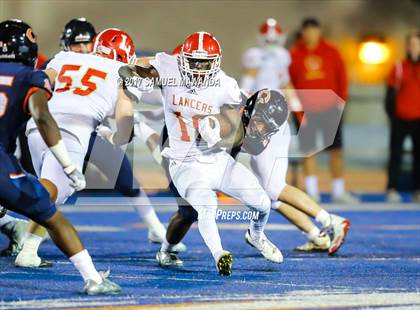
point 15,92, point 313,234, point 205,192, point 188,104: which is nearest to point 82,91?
point 188,104

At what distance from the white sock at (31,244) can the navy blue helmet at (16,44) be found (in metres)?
1.45

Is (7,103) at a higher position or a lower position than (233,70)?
higher

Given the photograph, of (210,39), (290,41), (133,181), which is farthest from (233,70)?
(210,39)

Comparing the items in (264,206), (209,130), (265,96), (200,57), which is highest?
(200,57)

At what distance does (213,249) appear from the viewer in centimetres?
621

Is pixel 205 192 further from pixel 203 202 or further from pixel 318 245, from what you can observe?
pixel 318 245

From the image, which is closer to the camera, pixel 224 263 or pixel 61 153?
pixel 61 153

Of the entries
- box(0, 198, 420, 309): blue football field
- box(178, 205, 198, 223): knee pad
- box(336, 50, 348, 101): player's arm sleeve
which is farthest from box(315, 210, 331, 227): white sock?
box(336, 50, 348, 101): player's arm sleeve

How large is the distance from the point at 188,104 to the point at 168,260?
1.09 m

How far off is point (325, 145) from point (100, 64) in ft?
15.7

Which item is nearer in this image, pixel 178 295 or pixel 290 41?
pixel 178 295

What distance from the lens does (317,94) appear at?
10.8 metres

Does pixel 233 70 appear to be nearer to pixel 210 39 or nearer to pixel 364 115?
pixel 364 115

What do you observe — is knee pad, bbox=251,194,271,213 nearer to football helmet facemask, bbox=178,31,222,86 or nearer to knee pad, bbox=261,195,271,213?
knee pad, bbox=261,195,271,213
